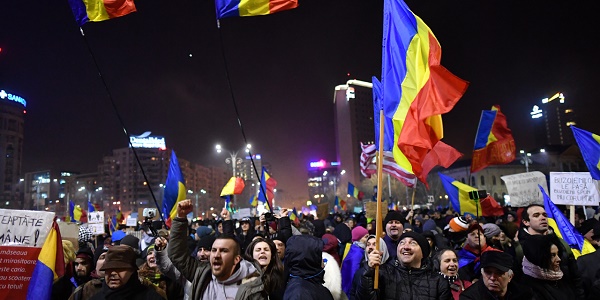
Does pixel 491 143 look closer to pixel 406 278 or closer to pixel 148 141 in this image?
pixel 406 278

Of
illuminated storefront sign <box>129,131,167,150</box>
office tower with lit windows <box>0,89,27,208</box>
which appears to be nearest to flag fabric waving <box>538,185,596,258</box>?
office tower with lit windows <box>0,89,27,208</box>

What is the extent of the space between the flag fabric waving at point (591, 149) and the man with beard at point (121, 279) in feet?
30.5

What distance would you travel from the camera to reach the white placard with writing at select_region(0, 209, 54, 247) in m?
4.89

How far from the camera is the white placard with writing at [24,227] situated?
16.0 feet

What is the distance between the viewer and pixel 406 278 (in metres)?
4.36

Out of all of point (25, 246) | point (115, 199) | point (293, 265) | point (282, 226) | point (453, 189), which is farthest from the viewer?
point (115, 199)

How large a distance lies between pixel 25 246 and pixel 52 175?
154 metres

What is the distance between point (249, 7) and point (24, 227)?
469 cm

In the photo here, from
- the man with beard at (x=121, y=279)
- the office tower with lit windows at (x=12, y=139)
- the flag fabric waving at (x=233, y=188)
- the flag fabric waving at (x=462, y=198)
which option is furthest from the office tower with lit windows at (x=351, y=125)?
the man with beard at (x=121, y=279)

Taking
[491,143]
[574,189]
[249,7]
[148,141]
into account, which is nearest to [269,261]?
[249,7]

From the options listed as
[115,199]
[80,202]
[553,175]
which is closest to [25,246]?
[553,175]

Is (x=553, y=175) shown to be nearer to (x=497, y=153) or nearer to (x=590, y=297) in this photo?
(x=497, y=153)

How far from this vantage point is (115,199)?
134000 mm

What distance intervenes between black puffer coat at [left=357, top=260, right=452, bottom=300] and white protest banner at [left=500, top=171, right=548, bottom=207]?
9760mm
